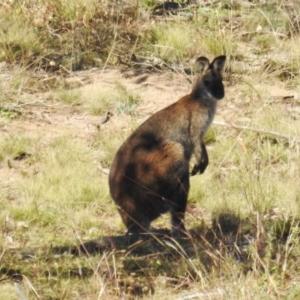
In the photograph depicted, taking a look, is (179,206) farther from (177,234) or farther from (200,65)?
(200,65)

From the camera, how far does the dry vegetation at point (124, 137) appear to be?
5.67 meters

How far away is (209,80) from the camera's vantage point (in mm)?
7148

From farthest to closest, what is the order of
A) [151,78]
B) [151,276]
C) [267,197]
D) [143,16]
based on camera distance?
1. [143,16]
2. [151,78]
3. [267,197]
4. [151,276]

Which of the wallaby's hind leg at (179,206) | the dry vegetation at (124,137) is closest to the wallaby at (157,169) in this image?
the wallaby's hind leg at (179,206)

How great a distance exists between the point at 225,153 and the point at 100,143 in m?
1.12

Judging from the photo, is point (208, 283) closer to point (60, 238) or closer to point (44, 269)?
point (44, 269)

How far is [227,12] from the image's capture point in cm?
1077

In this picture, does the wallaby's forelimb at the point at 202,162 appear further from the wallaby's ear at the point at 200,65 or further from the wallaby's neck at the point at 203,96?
the wallaby's ear at the point at 200,65

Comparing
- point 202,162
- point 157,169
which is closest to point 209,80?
point 202,162

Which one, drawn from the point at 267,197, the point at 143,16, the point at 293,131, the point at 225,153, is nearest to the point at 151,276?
the point at 267,197

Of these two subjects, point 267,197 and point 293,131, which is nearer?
point 267,197

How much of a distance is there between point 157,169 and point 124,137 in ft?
6.37

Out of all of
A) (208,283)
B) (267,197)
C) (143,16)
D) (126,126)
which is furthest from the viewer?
(143,16)

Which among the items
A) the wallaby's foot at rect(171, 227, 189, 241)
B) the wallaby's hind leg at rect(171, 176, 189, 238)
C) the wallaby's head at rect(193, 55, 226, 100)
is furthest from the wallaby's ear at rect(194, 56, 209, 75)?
the wallaby's foot at rect(171, 227, 189, 241)
